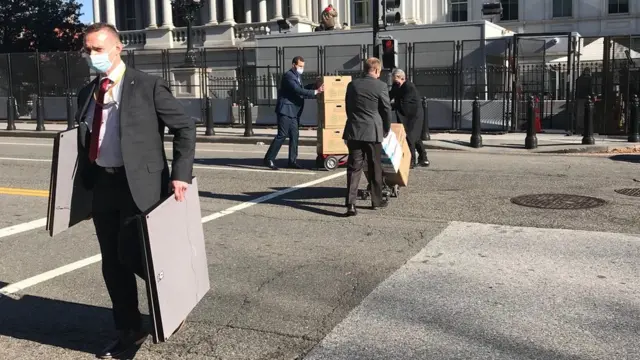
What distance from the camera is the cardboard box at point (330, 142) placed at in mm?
11969

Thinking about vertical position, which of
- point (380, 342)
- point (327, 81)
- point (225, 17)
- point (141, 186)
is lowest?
point (380, 342)

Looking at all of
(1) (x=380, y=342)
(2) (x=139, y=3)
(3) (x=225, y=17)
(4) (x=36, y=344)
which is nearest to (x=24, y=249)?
(4) (x=36, y=344)

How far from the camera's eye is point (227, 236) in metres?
7.23

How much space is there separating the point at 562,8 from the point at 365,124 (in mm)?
45355

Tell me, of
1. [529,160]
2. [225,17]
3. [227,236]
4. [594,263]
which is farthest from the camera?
[225,17]

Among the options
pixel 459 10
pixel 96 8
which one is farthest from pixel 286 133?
pixel 96 8

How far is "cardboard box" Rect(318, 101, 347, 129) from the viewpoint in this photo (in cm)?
1197

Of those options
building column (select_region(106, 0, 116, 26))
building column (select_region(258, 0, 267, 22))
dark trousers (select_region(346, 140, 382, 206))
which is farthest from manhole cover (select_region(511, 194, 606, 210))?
building column (select_region(106, 0, 116, 26))

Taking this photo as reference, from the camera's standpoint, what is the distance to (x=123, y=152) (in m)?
3.84

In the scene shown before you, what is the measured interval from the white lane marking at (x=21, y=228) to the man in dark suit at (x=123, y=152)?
13.2 ft

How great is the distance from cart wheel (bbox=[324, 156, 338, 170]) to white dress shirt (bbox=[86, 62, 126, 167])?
26.9ft

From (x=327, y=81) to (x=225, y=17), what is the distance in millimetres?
37711

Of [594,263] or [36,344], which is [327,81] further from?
[36,344]

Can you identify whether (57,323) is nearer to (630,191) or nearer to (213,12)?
(630,191)
